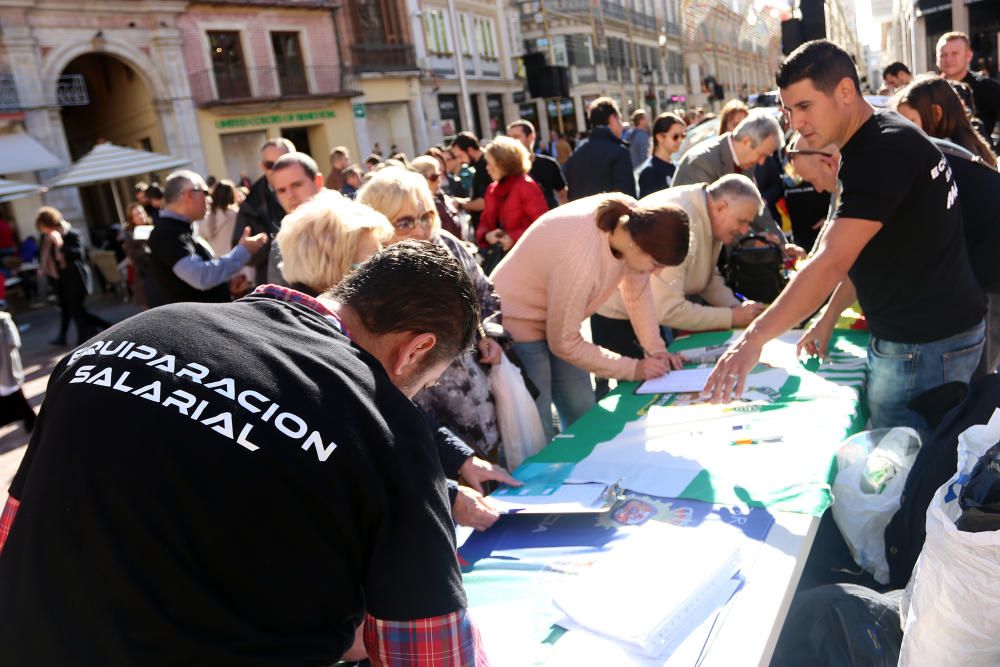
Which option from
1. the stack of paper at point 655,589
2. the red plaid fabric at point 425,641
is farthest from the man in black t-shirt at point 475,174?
the red plaid fabric at point 425,641

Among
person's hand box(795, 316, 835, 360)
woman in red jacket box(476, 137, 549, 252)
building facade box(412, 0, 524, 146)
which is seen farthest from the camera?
building facade box(412, 0, 524, 146)

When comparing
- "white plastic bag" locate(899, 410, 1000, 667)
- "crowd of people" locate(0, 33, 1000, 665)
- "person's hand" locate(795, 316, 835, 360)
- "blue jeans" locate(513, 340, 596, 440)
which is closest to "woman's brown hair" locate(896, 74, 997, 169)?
"crowd of people" locate(0, 33, 1000, 665)

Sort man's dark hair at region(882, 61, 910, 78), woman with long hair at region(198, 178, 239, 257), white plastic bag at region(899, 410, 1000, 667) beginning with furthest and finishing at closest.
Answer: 1. man's dark hair at region(882, 61, 910, 78)
2. woman with long hair at region(198, 178, 239, 257)
3. white plastic bag at region(899, 410, 1000, 667)

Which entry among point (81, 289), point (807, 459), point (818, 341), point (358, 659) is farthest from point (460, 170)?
point (358, 659)

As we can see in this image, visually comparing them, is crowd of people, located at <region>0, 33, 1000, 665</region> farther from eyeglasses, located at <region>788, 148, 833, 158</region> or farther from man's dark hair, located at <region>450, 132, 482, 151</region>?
man's dark hair, located at <region>450, 132, 482, 151</region>

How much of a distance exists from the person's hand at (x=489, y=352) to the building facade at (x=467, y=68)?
2057 centimetres

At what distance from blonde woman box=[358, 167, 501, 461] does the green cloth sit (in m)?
0.29

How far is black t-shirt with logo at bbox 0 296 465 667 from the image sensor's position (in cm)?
91

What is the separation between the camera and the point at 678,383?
2750 millimetres

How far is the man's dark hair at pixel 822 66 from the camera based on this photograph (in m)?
2.15

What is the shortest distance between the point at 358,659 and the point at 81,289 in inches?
301

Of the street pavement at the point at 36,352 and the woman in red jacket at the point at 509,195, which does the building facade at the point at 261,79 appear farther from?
the woman in red jacket at the point at 509,195

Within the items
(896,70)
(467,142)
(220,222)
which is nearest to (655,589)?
(220,222)

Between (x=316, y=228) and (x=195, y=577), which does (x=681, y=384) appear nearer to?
(x=316, y=228)
